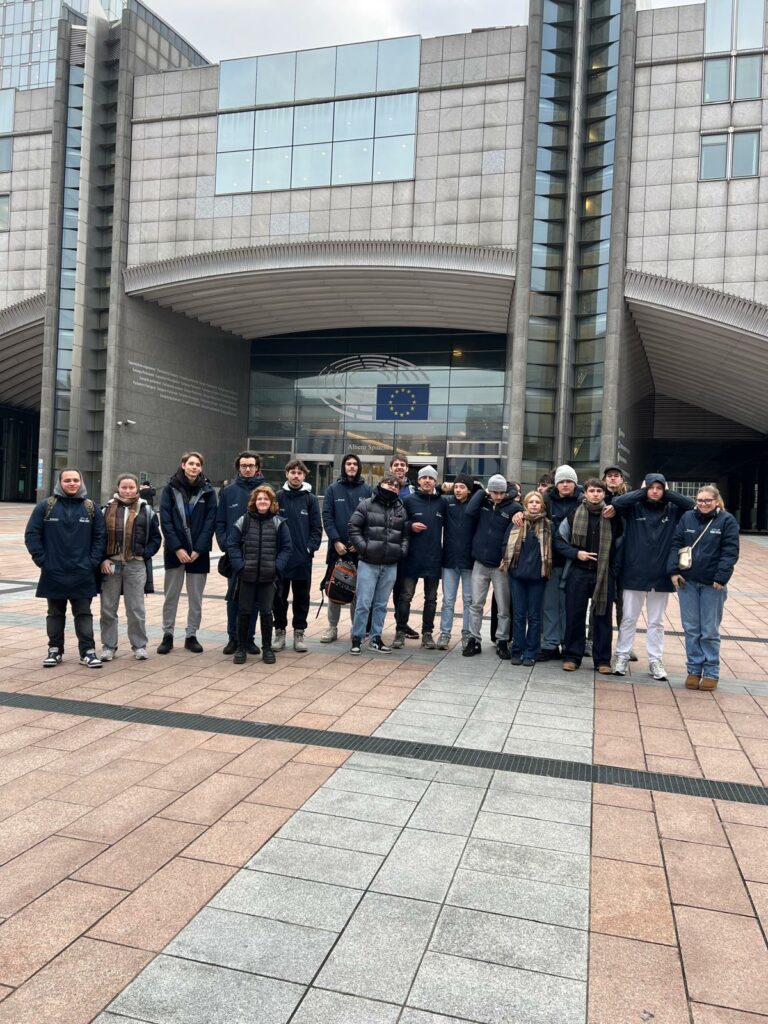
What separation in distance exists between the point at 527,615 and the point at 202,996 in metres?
5.48

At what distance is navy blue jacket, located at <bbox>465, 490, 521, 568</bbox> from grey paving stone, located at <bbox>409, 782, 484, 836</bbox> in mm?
3645

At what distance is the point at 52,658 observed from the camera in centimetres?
669

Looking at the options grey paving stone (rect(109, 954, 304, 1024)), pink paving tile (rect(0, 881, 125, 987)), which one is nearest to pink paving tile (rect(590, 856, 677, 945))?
grey paving stone (rect(109, 954, 304, 1024))

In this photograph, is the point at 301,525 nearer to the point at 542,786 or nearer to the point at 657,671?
the point at 657,671

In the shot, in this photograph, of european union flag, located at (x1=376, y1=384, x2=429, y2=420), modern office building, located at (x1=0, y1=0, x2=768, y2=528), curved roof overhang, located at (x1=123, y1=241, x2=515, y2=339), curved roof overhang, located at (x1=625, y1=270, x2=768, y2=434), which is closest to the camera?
curved roof overhang, located at (x1=625, y1=270, x2=768, y2=434)

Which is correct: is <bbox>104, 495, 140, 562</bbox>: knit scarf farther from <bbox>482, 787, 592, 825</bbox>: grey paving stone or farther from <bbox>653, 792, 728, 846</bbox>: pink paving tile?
<bbox>653, 792, 728, 846</bbox>: pink paving tile

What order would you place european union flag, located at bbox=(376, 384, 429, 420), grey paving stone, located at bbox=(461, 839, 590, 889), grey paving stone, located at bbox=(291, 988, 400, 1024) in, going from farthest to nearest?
european union flag, located at bbox=(376, 384, 429, 420) < grey paving stone, located at bbox=(461, 839, 590, 889) < grey paving stone, located at bbox=(291, 988, 400, 1024)

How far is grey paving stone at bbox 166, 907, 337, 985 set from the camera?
262 cm

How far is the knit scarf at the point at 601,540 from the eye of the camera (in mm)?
7211

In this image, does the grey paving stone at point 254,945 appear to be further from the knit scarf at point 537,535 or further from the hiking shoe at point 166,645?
the knit scarf at point 537,535

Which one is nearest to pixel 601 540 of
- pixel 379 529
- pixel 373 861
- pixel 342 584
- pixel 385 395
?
pixel 379 529

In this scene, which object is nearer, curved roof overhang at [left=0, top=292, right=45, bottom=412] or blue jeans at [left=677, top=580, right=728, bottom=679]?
blue jeans at [left=677, top=580, right=728, bottom=679]

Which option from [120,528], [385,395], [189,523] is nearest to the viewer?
[120,528]

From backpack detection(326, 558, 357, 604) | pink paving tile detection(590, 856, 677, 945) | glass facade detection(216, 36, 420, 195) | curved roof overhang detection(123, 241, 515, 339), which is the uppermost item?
glass facade detection(216, 36, 420, 195)
